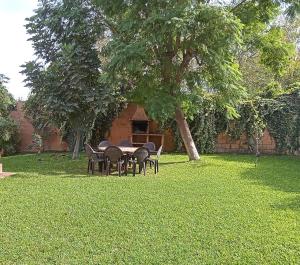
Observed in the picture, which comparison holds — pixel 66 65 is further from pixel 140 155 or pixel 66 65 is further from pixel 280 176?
pixel 280 176

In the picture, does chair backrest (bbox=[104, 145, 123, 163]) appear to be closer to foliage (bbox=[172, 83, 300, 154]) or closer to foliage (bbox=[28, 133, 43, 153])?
foliage (bbox=[172, 83, 300, 154])

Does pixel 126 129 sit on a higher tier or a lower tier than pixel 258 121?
lower

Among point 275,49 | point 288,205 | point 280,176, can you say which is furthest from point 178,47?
point 288,205

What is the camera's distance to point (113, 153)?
9250 millimetres

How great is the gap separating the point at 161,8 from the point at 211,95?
498 cm

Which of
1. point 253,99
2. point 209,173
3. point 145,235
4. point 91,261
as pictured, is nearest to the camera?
point 91,261

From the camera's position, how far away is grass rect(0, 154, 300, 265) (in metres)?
3.93

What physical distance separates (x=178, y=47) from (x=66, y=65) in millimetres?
3823

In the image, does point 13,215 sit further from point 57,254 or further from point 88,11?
point 88,11

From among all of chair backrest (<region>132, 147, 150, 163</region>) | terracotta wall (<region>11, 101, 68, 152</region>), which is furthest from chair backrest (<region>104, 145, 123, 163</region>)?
terracotta wall (<region>11, 101, 68, 152</region>)

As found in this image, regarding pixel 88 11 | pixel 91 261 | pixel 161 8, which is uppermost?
pixel 88 11

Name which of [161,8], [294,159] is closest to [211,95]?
[294,159]

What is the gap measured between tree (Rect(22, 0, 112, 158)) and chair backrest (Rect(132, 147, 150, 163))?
11.0 ft

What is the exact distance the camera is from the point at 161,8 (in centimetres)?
1012
